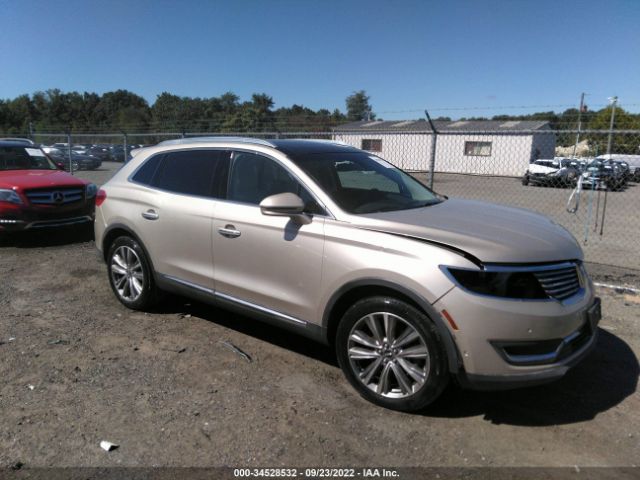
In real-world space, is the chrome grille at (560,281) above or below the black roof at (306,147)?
below

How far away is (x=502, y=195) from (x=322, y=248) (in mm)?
16618

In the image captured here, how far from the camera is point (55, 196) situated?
25.6 feet

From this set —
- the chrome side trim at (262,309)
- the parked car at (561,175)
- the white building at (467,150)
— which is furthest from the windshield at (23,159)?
the white building at (467,150)

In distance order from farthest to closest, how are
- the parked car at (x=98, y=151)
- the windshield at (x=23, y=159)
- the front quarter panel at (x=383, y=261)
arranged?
the parked car at (x=98, y=151)
the windshield at (x=23, y=159)
the front quarter panel at (x=383, y=261)

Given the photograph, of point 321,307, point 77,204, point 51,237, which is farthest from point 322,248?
point 51,237

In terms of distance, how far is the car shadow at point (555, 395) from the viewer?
10.7ft

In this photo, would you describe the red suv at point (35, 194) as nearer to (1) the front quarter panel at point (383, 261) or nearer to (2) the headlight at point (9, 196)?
(2) the headlight at point (9, 196)

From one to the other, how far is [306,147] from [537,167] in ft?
75.1

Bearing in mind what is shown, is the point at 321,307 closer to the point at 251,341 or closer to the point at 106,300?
the point at 251,341

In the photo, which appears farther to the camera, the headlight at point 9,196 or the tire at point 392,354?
the headlight at point 9,196

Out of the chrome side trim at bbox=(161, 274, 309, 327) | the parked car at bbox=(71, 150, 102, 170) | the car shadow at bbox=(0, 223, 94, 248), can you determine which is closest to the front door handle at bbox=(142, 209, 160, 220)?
the chrome side trim at bbox=(161, 274, 309, 327)

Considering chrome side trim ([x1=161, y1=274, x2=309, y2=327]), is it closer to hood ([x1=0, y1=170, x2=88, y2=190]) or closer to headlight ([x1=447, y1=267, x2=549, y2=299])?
headlight ([x1=447, y1=267, x2=549, y2=299])

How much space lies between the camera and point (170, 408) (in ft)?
10.8


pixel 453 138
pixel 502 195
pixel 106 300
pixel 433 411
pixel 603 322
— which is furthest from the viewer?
pixel 453 138
